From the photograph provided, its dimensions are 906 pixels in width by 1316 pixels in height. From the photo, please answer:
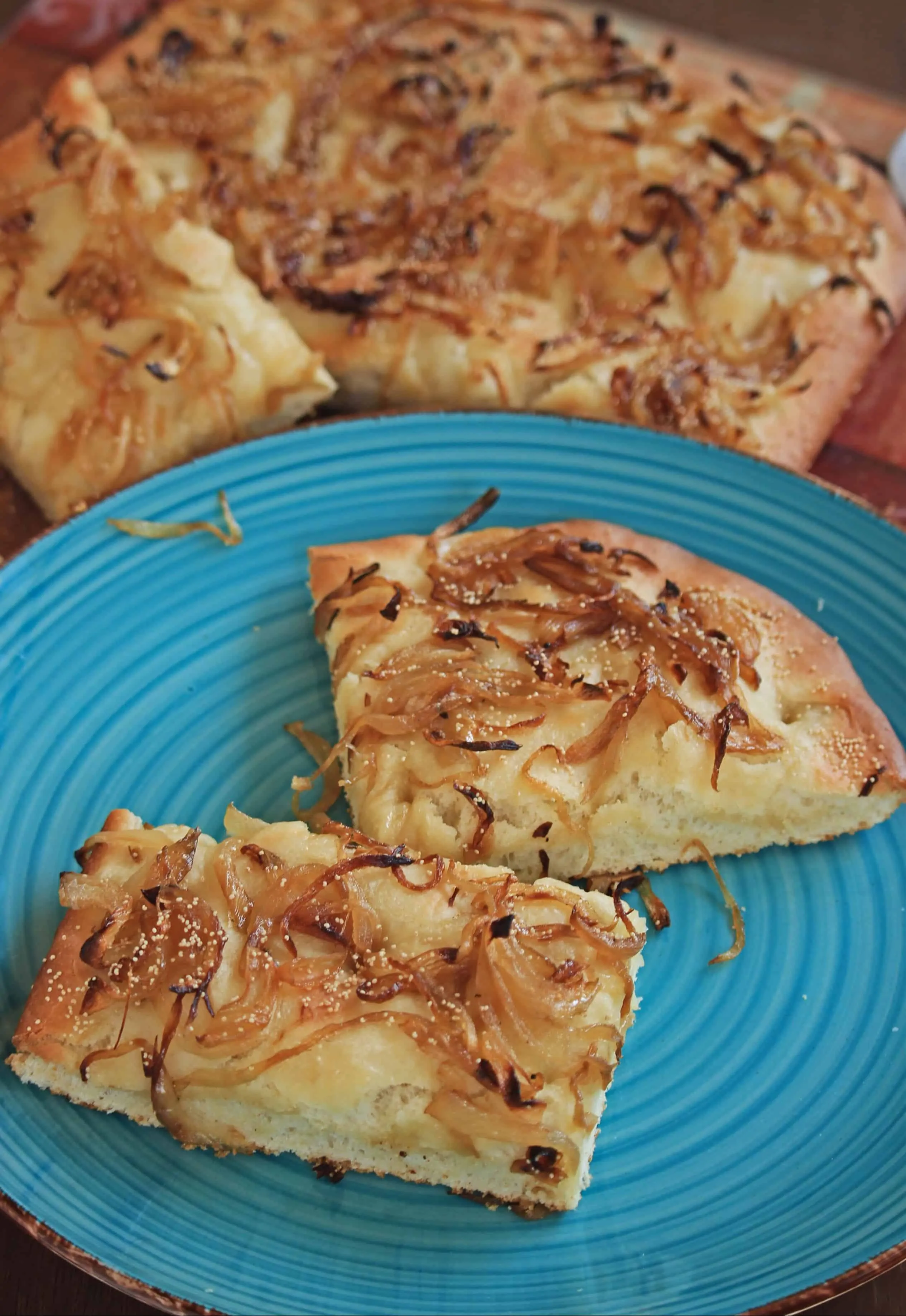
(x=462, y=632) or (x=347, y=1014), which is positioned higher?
(x=462, y=632)

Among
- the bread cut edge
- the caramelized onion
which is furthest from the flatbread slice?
the bread cut edge

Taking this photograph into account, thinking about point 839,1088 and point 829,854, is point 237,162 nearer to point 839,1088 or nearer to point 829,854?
point 829,854

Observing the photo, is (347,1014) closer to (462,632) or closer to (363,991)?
(363,991)

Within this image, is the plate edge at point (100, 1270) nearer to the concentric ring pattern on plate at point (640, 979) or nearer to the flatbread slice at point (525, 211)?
the concentric ring pattern on plate at point (640, 979)

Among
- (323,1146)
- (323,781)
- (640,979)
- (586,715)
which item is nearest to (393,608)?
(323,781)

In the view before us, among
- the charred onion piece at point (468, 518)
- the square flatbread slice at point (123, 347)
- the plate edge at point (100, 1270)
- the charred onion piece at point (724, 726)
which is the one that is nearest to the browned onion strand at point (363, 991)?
the plate edge at point (100, 1270)

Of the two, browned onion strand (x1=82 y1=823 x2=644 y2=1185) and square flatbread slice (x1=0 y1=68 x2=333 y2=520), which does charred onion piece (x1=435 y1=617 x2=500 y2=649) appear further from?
square flatbread slice (x1=0 y1=68 x2=333 y2=520)
